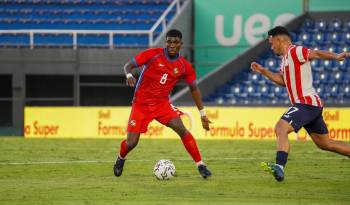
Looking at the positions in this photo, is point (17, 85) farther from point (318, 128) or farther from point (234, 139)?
point (318, 128)

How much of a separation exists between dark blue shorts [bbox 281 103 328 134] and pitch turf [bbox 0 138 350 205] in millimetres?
861

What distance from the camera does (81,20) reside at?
1270 inches

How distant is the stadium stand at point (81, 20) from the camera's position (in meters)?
31.2

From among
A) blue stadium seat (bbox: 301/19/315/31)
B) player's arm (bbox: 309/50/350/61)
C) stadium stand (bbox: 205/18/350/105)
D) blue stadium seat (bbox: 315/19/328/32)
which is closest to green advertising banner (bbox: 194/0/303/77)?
blue stadium seat (bbox: 301/19/315/31)

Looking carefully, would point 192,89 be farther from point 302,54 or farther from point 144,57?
point 302,54

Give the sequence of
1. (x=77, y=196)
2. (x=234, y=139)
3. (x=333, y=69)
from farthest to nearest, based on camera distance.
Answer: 1. (x=333, y=69)
2. (x=234, y=139)
3. (x=77, y=196)

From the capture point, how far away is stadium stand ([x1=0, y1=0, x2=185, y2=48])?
103 ft

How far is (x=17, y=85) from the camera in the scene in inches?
1193

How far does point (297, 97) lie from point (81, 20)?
64.9 ft

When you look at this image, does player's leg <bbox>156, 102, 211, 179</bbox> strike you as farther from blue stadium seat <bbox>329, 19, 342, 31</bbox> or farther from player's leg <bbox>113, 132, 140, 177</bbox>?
blue stadium seat <bbox>329, 19, 342, 31</bbox>

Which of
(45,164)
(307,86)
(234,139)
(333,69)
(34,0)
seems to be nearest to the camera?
(307,86)

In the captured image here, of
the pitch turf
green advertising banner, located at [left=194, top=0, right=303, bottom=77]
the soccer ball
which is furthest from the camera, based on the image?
green advertising banner, located at [left=194, top=0, right=303, bottom=77]

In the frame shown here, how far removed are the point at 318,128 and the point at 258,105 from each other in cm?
1363

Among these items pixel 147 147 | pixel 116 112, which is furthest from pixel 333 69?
pixel 147 147
